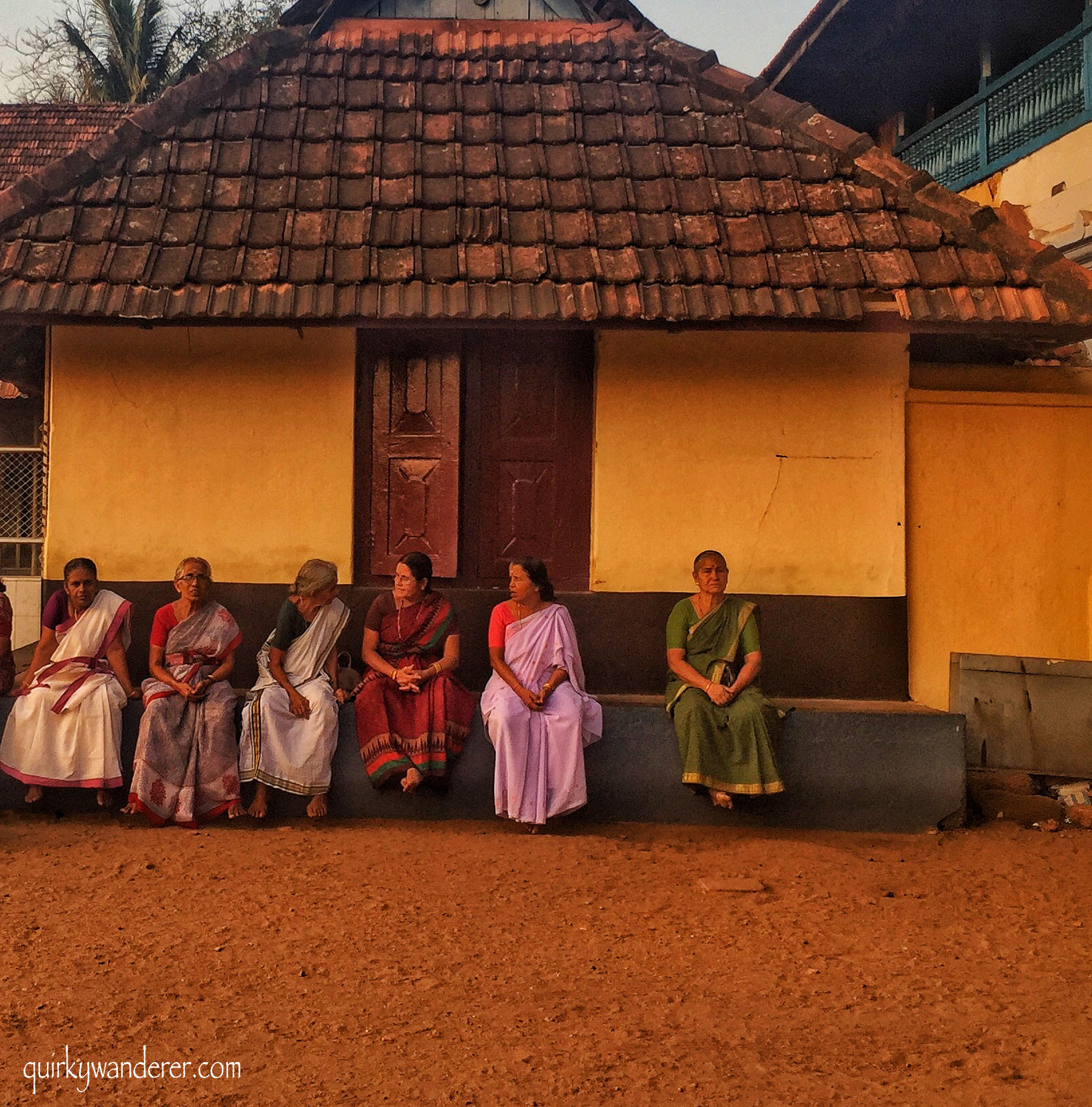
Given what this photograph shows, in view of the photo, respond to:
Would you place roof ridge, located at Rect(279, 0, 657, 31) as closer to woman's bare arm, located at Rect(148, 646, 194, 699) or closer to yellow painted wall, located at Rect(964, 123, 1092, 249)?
yellow painted wall, located at Rect(964, 123, 1092, 249)

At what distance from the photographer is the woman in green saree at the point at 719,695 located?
224 inches

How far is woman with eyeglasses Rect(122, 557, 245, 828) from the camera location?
562 cm

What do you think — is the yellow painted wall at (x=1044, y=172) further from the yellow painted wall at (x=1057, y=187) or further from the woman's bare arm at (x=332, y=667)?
the woman's bare arm at (x=332, y=667)

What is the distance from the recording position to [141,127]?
6617mm

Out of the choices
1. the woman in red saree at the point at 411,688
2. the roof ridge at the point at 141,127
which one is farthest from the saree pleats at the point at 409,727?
the roof ridge at the point at 141,127

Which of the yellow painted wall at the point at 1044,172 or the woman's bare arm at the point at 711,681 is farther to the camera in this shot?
the yellow painted wall at the point at 1044,172

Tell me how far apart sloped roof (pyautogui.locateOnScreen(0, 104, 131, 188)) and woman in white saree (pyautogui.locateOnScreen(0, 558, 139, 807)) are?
11.4 m

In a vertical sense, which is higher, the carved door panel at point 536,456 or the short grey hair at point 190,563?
the carved door panel at point 536,456

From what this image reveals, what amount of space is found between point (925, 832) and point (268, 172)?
5156mm

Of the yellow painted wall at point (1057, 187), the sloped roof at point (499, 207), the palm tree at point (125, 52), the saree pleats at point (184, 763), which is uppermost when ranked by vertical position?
the palm tree at point (125, 52)

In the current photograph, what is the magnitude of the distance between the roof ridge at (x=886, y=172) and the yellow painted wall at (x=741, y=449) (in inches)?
28.4

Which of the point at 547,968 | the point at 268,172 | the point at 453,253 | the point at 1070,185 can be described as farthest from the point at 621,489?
the point at 1070,185

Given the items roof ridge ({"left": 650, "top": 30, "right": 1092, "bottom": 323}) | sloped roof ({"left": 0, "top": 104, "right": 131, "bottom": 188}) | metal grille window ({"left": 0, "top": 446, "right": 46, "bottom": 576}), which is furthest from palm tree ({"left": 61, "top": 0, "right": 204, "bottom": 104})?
roof ridge ({"left": 650, "top": 30, "right": 1092, "bottom": 323})

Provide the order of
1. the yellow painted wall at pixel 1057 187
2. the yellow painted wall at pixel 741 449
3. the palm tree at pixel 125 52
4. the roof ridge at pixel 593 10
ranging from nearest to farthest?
the yellow painted wall at pixel 741 449 → the roof ridge at pixel 593 10 → the yellow painted wall at pixel 1057 187 → the palm tree at pixel 125 52
